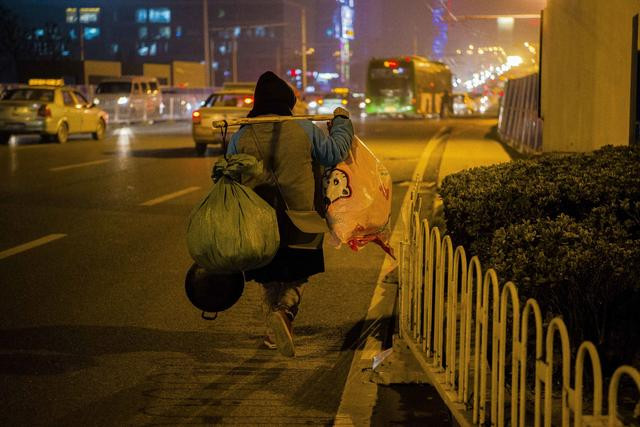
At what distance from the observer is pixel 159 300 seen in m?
7.92

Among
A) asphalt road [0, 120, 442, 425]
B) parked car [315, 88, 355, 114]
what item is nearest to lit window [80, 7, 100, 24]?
parked car [315, 88, 355, 114]

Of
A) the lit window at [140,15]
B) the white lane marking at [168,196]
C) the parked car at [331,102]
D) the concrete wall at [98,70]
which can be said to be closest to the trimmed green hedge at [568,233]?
the white lane marking at [168,196]

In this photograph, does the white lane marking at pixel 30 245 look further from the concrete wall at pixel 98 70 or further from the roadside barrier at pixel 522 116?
the concrete wall at pixel 98 70

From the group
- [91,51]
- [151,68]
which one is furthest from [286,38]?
[151,68]

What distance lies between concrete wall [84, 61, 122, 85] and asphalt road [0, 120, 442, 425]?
5226 centimetres

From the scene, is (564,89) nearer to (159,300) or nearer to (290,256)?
(159,300)

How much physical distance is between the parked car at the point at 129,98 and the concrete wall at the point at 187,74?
3141 centimetres

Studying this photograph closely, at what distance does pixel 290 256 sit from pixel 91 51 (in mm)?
111144

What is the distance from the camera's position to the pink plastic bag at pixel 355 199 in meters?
5.84

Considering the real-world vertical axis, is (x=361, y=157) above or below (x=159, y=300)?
above

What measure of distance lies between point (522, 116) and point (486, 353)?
21.2m

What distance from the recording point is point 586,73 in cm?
1415

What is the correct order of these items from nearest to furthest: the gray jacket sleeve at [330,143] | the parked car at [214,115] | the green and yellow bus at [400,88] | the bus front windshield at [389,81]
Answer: the gray jacket sleeve at [330,143]
the parked car at [214,115]
the green and yellow bus at [400,88]
the bus front windshield at [389,81]

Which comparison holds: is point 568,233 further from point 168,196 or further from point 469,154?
point 469,154
